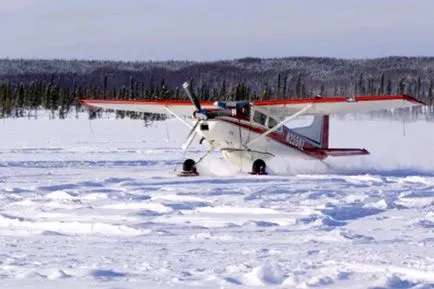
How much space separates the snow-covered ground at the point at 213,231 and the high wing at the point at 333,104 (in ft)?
6.00

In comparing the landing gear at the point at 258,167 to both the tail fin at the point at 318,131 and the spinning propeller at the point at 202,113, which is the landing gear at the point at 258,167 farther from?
the tail fin at the point at 318,131

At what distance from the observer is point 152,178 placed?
14570 mm

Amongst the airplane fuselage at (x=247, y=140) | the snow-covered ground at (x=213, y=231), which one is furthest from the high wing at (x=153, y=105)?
the snow-covered ground at (x=213, y=231)

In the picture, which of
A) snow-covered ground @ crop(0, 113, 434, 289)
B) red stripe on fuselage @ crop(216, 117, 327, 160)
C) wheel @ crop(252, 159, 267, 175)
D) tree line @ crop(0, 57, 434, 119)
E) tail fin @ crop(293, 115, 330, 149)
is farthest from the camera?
tree line @ crop(0, 57, 434, 119)

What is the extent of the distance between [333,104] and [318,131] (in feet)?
9.58

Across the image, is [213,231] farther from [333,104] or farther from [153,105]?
[153,105]

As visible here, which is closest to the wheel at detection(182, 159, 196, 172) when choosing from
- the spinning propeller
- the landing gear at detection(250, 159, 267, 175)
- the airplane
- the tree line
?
the airplane

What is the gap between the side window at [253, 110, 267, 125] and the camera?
1680 cm

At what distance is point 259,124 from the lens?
16812 mm

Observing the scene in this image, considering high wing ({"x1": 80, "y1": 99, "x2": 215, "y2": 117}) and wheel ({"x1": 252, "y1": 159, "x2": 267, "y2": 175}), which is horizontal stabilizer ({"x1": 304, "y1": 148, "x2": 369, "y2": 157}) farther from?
high wing ({"x1": 80, "y1": 99, "x2": 215, "y2": 117})

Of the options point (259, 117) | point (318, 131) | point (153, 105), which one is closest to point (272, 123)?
point (259, 117)

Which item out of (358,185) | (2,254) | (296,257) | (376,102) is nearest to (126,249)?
(2,254)

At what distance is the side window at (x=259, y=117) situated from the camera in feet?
55.1

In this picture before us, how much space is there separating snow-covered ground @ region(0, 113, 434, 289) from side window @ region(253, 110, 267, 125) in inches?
73.0
